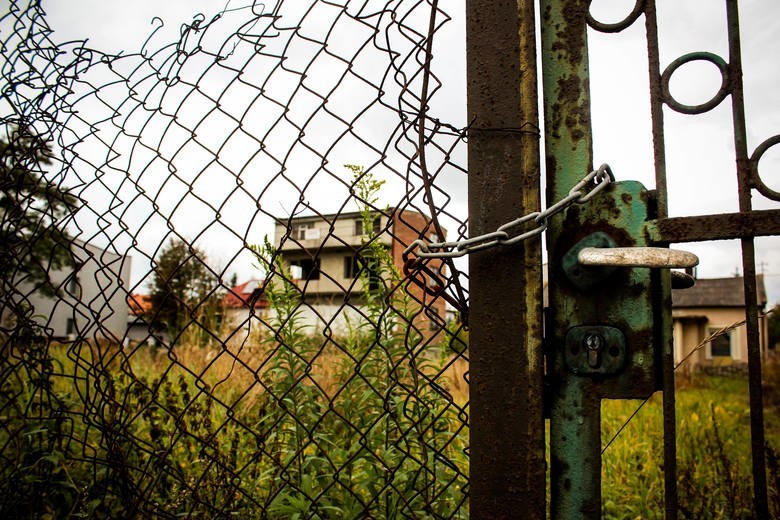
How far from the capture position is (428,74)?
3.38 feet

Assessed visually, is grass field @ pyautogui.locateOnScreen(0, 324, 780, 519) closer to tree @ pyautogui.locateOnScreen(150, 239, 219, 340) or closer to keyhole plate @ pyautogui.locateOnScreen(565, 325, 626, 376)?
tree @ pyautogui.locateOnScreen(150, 239, 219, 340)

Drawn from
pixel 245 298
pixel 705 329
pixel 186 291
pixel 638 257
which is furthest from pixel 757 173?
pixel 705 329

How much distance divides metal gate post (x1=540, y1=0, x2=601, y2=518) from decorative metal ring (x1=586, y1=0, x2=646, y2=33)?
0.02m

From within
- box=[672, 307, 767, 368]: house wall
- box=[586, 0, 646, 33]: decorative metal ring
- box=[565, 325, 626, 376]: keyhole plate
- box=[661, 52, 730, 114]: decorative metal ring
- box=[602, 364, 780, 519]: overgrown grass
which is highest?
box=[672, 307, 767, 368]: house wall

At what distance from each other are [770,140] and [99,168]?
6.00 feet

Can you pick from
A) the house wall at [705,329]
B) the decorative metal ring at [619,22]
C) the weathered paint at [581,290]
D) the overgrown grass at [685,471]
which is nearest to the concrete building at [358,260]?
the weathered paint at [581,290]

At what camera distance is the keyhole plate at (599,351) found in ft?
2.60

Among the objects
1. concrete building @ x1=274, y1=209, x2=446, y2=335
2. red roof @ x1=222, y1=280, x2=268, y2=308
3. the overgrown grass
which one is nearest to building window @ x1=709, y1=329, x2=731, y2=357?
the overgrown grass

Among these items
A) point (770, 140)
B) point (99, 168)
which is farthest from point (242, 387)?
point (770, 140)

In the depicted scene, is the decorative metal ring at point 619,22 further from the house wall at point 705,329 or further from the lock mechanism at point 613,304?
the house wall at point 705,329

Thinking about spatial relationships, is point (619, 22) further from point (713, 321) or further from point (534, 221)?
point (713, 321)

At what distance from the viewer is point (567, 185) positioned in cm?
86

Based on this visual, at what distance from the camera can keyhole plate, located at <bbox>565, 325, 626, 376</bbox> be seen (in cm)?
79

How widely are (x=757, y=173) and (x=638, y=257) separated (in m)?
0.26
